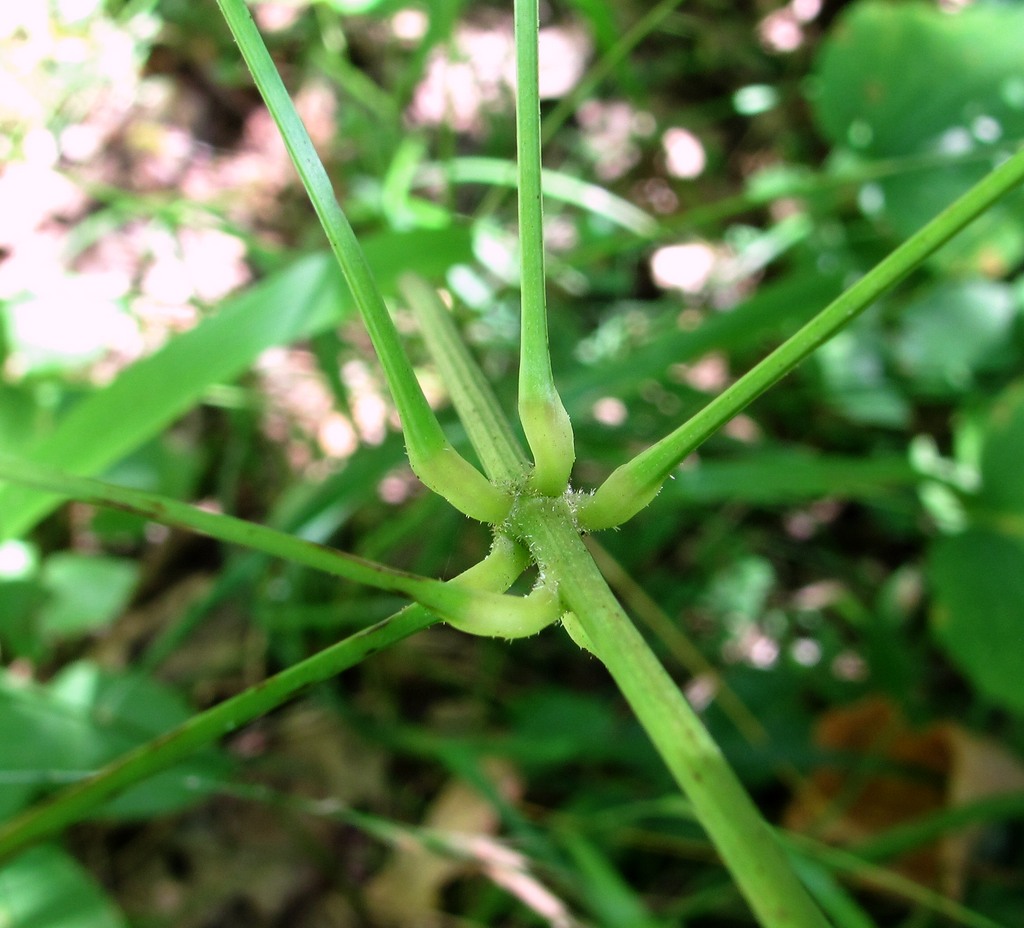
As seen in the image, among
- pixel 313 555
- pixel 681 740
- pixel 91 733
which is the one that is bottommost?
pixel 681 740

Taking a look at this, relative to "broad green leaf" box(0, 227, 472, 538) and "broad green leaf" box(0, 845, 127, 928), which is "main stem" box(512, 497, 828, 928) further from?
"broad green leaf" box(0, 845, 127, 928)

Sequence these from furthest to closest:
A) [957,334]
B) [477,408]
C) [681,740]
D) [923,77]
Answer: [957,334] < [923,77] < [477,408] < [681,740]

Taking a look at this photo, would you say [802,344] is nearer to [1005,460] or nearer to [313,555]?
[313,555]

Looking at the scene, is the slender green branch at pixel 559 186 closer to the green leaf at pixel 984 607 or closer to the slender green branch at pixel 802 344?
the green leaf at pixel 984 607

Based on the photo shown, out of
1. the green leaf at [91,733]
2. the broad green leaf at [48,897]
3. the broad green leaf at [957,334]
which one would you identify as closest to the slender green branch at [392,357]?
the green leaf at [91,733]

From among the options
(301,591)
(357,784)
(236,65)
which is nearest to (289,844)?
(357,784)

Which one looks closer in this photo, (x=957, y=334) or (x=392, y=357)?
(x=392, y=357)

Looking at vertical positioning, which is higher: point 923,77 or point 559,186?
point 559,186

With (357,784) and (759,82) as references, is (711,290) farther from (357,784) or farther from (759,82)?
(357,784)

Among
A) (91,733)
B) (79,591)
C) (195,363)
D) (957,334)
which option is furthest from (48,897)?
(957,334)

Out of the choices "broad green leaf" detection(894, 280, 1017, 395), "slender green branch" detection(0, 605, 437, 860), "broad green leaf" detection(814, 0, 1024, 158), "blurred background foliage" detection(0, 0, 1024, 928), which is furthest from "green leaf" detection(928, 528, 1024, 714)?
"slender green branch" detection(0, 605, 437, 860)
